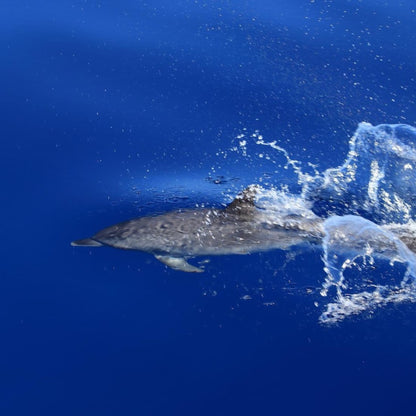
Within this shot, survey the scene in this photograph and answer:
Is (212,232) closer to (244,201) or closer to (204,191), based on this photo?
(244,201)

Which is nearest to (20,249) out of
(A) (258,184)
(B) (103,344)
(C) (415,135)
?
(B) (103,344)

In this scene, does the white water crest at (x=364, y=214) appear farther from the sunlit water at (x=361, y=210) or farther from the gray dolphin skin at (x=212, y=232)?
the gray dolphin skin at (x=212, y=232)

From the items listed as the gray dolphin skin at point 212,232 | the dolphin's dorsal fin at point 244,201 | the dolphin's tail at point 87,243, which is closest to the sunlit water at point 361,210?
the gray dolphin skin at point 212,232

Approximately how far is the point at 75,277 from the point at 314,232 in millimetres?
2925

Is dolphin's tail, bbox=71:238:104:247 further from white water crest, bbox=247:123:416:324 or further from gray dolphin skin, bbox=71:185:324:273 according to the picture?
white water crest, bbox=247:123:416:324

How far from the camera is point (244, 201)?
25.3 ft

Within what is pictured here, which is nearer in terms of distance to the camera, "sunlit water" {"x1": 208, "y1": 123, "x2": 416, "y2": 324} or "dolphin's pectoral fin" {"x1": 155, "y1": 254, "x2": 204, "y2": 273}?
"sunlit water" {"x1": 208, "y1": 123, "x2": 416, "y2": 324}

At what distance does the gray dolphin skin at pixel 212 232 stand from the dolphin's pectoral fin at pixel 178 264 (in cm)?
1

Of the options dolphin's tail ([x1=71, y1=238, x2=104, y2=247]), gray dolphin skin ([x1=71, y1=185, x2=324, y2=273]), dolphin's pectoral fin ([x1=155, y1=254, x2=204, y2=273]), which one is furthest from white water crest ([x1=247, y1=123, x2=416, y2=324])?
dolphin's tail ([x1=71, y1=238, x2=104, y2=247])

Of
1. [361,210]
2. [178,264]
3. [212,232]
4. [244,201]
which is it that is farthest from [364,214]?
[178,264]

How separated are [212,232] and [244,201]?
55cm

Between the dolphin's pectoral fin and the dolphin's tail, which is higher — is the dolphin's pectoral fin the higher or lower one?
the lower one

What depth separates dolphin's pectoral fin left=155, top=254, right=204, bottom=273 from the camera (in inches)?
279

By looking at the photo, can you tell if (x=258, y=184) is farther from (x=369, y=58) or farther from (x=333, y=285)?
(x=369, y=58)
